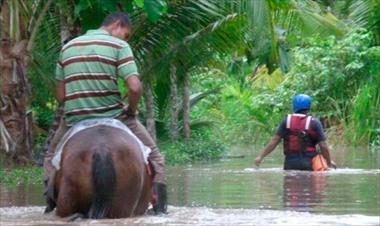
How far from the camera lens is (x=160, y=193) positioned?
9016 millimetres

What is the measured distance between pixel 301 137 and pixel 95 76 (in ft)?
20.5

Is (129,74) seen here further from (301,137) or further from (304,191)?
(301,137)

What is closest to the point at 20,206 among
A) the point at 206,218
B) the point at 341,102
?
the point at 206,218

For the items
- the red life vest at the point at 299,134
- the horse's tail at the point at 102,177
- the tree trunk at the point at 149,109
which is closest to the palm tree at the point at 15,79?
the red life vest at the point at 299,134

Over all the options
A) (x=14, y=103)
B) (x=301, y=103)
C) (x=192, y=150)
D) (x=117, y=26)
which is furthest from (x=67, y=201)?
(x=192, y=150)

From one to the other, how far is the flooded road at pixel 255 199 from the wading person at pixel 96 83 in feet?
2.30

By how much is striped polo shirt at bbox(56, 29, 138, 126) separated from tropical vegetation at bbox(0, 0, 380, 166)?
447 cm

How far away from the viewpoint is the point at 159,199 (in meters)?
8.99

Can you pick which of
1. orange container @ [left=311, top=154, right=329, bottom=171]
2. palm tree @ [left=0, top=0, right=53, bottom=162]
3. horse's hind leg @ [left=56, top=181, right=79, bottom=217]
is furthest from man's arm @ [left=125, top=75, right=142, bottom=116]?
palm tree @ [left=0, top=0, right=53, bottom=162]

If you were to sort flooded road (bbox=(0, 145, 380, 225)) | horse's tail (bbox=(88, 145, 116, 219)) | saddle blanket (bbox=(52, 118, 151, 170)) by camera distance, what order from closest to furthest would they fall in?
horse's tail (bbox=(88, 145, 116, 219)) → flooded road (bbox=(0, 145, 380, 225)) → saddle blanket (bbox=(52, 118, 151, 170))

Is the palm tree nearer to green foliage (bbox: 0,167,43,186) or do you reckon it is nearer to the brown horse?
green foliage (bbox: 0,167,43,186)

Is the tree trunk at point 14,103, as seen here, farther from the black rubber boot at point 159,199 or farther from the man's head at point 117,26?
the black rubber boot at point 159,199

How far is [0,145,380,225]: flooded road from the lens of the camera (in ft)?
26.9

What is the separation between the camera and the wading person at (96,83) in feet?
28.3
